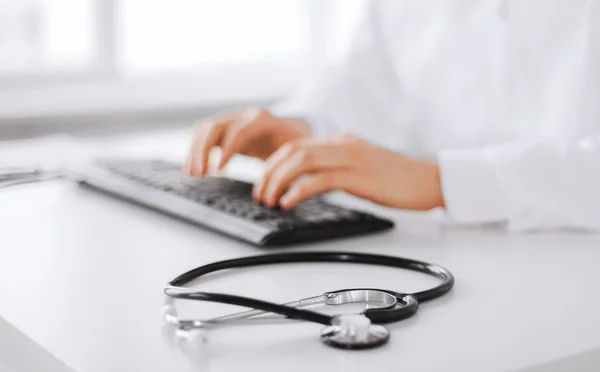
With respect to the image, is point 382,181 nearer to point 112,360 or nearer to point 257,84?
point 112,360

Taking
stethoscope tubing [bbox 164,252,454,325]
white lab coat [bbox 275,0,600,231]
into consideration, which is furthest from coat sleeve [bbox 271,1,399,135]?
stethoscope tubing [bbox 164,252,454,325]

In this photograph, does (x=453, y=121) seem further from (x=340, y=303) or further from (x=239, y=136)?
(x=340, y=303)

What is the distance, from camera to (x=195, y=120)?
2.43 m

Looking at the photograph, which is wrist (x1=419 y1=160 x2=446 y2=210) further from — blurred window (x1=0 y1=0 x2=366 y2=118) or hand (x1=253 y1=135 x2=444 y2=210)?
blurred window (x1=0 y1=0 x2=366 y2=118)

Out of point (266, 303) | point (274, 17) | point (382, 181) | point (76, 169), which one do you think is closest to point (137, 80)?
point (274, 17)

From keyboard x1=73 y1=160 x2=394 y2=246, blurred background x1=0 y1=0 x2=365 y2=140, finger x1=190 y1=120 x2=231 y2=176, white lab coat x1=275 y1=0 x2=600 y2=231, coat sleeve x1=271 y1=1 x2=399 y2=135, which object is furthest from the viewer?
blurred background x1=0 y1=0 x2=365 y2=140

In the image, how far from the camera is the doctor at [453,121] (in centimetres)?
91

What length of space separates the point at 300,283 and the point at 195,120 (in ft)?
5.85

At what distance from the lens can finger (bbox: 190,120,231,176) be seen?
41.8 inches

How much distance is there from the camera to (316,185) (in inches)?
34.9

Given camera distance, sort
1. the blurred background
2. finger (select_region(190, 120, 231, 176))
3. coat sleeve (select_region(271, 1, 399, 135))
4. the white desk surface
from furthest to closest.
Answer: the blurred background
coat sleeve (select_region(271, 1, 399, 135))
finger (select_region(190, 120, 231, 176))
the white desk surface

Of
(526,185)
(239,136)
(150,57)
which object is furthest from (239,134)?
(150,57)

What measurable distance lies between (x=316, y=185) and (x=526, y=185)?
237 mm

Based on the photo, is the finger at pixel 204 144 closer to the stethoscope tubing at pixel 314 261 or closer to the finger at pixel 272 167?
the finger at pixel 272 167
